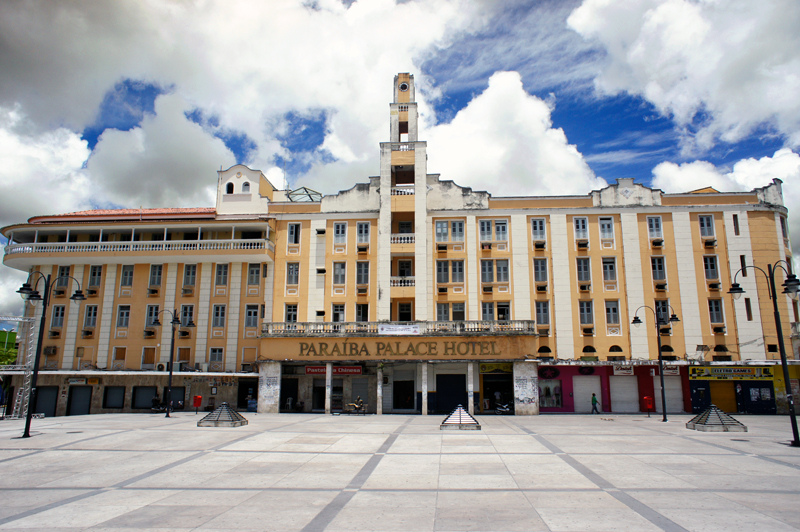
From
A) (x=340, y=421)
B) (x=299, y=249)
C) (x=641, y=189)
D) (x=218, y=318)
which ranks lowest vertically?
(x=340, y=421)

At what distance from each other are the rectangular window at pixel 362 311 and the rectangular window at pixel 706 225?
26.2 metres

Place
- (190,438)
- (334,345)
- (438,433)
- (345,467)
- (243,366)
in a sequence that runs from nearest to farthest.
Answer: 1. (345,467)
2. (190,438)
3. (438,433)
4. (334,345)
5. (243,366)

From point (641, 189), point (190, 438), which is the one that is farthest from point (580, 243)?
point (190, 438)

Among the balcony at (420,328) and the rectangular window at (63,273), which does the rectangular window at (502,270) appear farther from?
the rectangular window at (63,273)

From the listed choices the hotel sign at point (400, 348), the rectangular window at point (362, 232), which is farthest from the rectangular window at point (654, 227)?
the rectangular window at point (362, 232)

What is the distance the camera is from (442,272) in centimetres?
3903

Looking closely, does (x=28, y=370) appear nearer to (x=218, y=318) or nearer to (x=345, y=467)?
(x=218, y=318)

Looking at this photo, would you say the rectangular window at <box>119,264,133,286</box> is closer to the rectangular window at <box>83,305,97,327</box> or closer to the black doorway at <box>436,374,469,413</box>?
the rectangular window at <box>83,305,97,327</box>

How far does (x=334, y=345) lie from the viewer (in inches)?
1416

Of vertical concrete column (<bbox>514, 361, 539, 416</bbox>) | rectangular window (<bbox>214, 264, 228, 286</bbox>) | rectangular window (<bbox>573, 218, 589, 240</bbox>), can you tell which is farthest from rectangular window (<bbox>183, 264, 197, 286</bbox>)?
rectangular window (<bbox>573, 218, 589, 240</bbox>)

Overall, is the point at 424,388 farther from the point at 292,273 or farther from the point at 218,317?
the point at 218,317

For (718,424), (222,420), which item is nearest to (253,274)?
(222,420)

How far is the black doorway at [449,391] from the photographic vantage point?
37281mm

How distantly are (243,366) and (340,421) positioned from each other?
11.9 meters
